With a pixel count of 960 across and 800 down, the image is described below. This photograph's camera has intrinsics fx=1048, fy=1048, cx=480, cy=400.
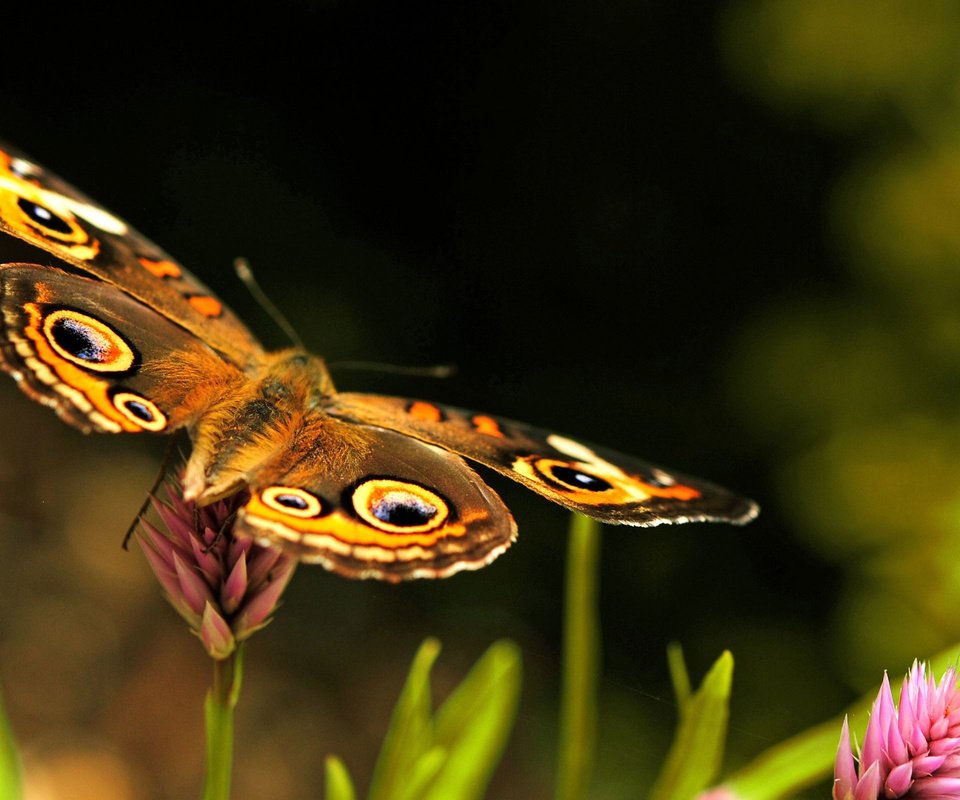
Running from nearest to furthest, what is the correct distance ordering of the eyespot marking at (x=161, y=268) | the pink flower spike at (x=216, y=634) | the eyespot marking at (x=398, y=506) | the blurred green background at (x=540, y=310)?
the pink flower spike at (x=216, y=634), the eyespot marking at (x=398, y=506), the eyespot marking at (x=161, y=268), the blurred green background at (x=540, y=310)

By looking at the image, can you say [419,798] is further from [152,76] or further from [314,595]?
[152,76]

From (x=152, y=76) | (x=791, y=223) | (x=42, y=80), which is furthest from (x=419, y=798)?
(x=42, y=80)

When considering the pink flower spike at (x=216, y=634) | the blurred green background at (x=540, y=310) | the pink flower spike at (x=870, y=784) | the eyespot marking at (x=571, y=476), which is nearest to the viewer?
the pink flower spike at (x=870, y=784)

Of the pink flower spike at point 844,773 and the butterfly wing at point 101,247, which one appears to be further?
the butterfly wing at point 101,247

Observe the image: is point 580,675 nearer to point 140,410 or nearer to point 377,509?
point 377,509

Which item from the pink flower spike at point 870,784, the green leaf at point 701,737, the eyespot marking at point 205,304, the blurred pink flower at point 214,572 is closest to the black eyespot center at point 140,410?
the blurred pink flower at point 214,572

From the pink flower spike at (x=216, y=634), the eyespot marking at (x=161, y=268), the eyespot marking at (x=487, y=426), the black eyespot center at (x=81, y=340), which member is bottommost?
the pink flower spike at (x=216, y=634)

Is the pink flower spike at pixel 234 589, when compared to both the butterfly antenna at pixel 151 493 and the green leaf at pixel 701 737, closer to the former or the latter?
the butterfly antenna at pixel 151 493
